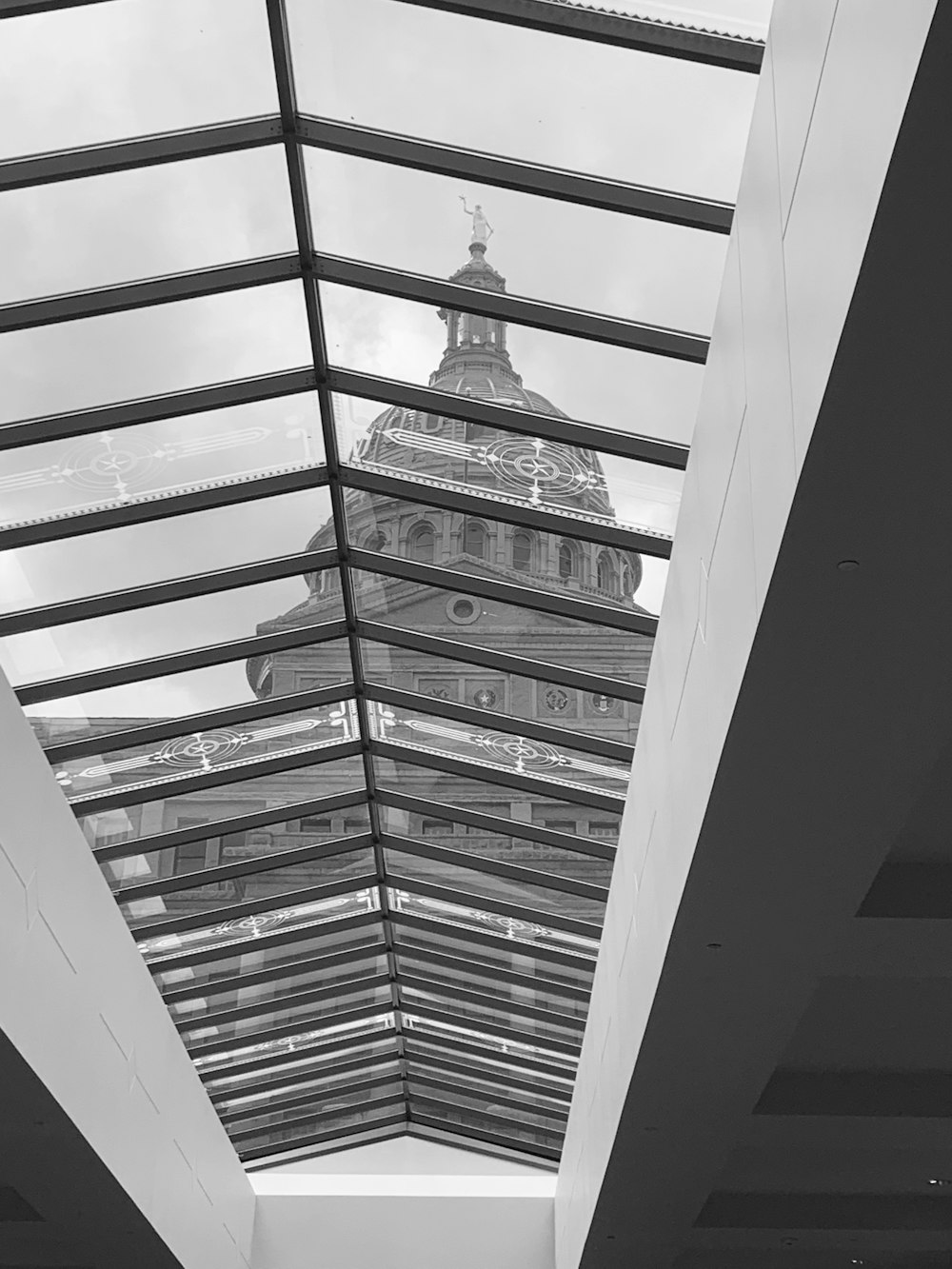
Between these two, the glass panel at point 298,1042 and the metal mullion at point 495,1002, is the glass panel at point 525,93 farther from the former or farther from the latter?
the glass panel at point 298,1042

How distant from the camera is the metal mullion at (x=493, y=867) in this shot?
539 inches

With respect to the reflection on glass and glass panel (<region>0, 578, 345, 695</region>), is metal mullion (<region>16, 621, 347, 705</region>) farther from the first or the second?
the reflection on glass

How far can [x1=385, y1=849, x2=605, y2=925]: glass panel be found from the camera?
14.1 meters

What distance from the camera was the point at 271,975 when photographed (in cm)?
1675

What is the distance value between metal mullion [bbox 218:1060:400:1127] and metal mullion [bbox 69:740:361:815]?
9.28m

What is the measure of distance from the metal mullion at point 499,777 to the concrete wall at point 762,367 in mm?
3076

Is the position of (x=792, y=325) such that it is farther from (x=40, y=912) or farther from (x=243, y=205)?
(x=40, y=912)

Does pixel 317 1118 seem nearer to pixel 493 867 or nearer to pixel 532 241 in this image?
pixel 493 867

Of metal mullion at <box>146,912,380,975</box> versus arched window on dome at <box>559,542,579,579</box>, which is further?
metal mullion at <box>146,912,380,975</box>

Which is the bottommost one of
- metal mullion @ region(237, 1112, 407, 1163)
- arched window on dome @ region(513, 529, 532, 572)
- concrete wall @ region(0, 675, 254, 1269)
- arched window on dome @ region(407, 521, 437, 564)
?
concrete wall @ region(0, 675, 254, 1269)

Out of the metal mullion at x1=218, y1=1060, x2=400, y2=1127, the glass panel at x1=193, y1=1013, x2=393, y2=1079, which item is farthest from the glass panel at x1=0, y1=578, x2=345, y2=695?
the metal mullion at x1=218, y1=1060, x2=400, y2=1127

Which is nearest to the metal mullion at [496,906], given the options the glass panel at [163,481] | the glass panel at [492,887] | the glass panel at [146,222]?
the glass panel at [492,887]

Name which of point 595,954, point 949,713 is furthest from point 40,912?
point 595,954

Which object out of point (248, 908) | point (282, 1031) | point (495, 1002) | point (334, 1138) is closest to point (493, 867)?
point (248, 908)
